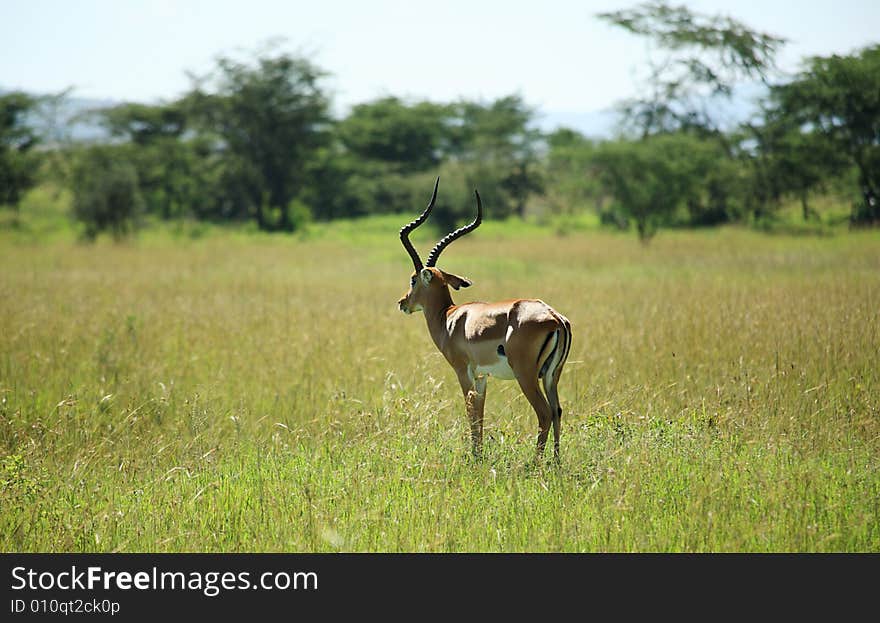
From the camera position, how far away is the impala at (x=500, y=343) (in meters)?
5.57

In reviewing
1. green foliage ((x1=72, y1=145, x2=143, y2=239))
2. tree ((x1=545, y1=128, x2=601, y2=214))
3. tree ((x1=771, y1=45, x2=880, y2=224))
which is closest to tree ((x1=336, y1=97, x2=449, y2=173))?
tree ((x1=545, y1=128, x2=601, y2=214))

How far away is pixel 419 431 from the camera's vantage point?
21.3ft

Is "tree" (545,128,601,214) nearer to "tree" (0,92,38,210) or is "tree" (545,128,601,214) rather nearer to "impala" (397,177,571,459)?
"tree" (0,92,38,210)

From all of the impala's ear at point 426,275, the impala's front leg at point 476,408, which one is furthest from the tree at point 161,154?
the impala's front leg at point 476,408

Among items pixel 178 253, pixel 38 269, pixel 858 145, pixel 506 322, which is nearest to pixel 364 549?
pixel 506 322

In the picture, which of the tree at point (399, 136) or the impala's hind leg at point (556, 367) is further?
the tree at point (399, 136)

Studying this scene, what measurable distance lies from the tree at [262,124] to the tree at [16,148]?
859cm

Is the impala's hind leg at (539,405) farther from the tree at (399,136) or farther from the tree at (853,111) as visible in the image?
the tree at (399,136)

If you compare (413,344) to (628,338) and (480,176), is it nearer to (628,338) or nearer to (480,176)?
(628,338)

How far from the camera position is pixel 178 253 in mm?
27141

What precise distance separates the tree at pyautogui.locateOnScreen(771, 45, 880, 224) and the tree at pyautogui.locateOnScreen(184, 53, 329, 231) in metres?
27.9

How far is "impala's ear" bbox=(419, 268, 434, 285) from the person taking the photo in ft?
20.6

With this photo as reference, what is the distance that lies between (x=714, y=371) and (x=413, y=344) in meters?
3.91

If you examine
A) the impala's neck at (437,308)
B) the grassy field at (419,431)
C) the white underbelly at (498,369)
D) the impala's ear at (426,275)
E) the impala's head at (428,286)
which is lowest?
the grassy field at (419,431)
